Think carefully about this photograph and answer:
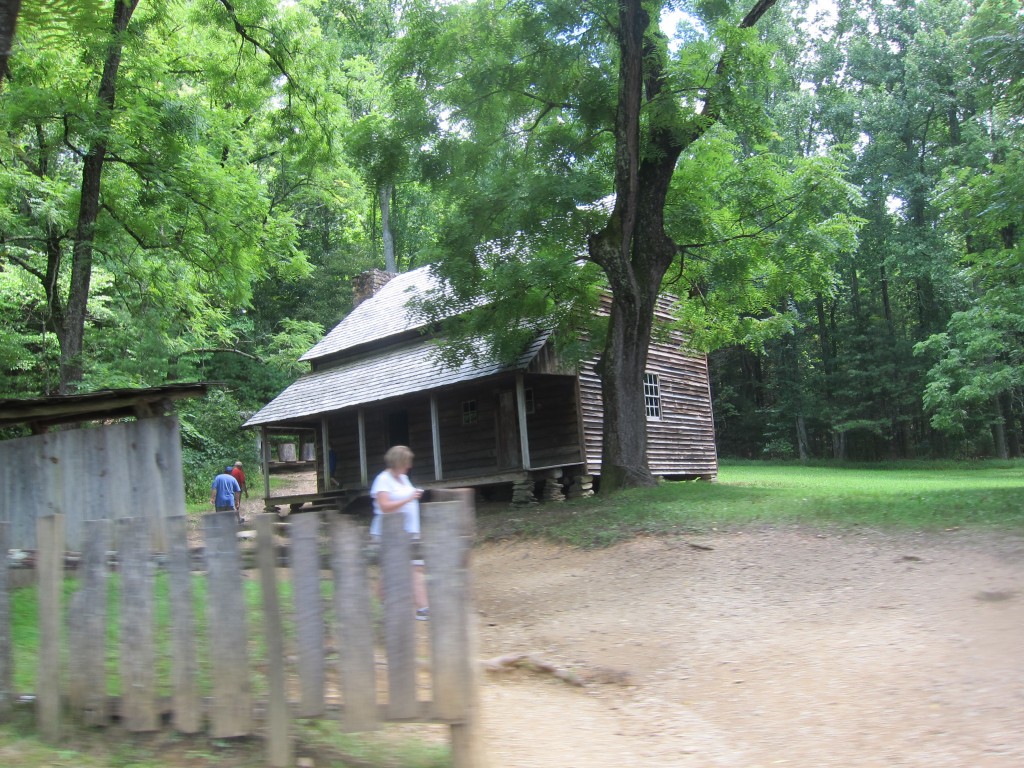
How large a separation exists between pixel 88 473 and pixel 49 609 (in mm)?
5468

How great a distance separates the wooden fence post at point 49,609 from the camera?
14.0ft

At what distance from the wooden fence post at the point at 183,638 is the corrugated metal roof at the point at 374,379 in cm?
1414

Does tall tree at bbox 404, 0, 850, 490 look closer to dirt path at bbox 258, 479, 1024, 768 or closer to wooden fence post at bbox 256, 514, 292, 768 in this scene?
dirt path at bbox 258, 479, 1024, 768

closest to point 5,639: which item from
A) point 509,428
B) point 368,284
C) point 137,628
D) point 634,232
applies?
point 137,628

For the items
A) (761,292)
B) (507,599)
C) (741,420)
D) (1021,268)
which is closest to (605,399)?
(761,292)

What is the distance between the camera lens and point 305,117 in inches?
703

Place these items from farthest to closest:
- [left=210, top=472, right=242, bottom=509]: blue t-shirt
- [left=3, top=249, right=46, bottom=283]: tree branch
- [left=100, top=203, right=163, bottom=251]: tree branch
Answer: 1. [left=3, top=249, right=46, bottom=283]: tree branch
2. [left=210, top=472, right=242, bottom=509]: blue t-shirt
3. [left=100, top=203, right=163, bottom=251]: tree branch

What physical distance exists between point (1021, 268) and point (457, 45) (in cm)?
1159

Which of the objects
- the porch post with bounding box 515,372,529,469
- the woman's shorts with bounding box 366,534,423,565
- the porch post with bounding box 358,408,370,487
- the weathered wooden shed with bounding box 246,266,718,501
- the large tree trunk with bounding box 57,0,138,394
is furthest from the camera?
the porch post with bounding box 358,408,370,487

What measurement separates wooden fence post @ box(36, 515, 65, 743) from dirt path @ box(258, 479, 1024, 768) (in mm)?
2463

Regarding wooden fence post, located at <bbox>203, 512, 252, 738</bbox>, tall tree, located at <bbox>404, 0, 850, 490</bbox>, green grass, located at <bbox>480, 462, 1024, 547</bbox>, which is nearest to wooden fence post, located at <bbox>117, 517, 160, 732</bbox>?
wooden fence post, located at <bbox>203, 512, 252, 738</bbox>

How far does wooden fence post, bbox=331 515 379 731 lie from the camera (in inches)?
152

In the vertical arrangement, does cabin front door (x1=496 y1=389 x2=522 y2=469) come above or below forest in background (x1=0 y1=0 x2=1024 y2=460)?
below

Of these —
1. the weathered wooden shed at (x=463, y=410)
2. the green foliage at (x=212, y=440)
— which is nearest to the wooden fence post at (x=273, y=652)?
the weathered wooden shed at (x=463, y=410)
